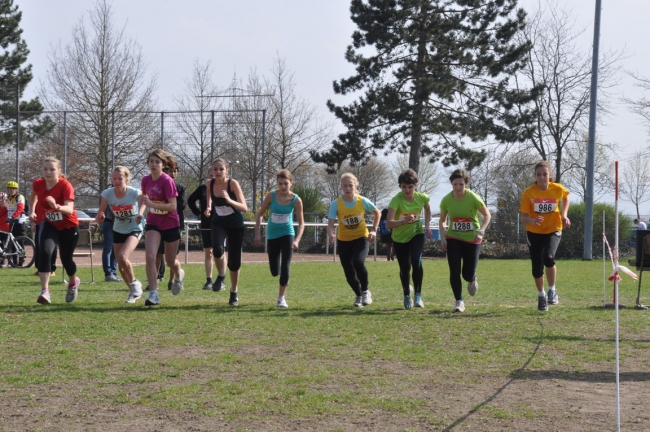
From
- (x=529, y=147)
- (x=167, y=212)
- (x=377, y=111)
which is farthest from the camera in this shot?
(x=529, y=147)

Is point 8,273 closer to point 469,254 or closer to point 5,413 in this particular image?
point 469,254

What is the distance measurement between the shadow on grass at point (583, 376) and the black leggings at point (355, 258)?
461cm

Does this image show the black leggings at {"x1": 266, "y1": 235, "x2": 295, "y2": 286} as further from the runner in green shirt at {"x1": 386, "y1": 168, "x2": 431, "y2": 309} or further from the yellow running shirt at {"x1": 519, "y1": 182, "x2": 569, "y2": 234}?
the yellow running shirt at {"x1": 519, "y1": 182, "x2": 569, "y2": 234}

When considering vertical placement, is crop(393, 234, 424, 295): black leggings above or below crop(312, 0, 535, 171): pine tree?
below

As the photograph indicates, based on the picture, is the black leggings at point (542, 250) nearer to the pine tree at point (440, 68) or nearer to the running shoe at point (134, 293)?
the running shoe at point (134, 293)

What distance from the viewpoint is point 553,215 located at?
10375 mm

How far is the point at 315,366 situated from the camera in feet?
20.5

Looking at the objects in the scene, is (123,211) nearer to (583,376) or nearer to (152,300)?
(152,300)

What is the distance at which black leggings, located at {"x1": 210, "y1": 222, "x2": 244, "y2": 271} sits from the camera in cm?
1060

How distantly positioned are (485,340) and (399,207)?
3041 millimetres

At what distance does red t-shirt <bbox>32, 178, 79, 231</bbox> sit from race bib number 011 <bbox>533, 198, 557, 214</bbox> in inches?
229

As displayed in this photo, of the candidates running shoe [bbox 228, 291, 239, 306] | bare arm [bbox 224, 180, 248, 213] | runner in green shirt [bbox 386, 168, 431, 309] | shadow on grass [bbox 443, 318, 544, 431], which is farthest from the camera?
running shoe [bbox 228, 291, 239, 306]

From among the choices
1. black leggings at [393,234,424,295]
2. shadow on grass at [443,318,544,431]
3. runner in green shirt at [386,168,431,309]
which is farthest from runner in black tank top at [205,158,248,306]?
shadow on grass at [443,318,544,431]

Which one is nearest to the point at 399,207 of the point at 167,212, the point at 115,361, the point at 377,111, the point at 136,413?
the point at 167,212
